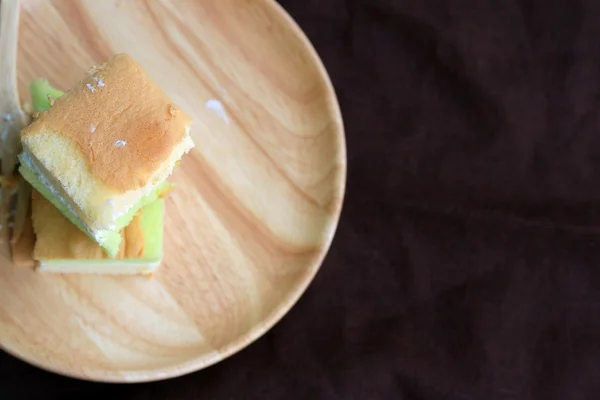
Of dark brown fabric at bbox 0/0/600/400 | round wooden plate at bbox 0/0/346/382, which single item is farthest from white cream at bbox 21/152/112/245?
dark brown fabric at bbox 0/0/600/400

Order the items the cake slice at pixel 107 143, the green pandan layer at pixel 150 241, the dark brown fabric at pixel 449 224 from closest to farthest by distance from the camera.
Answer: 1. the cake slice at pixel 107 143
2. the green pandan layer at pixel 150 241
3. the dark brown fabric at pixel 449 224

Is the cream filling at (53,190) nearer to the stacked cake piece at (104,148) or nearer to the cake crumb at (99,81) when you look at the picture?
the stacked cake piece at (104,148)

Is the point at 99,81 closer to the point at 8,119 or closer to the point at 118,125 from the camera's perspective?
the point at 118,125

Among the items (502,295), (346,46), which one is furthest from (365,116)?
(502,295)

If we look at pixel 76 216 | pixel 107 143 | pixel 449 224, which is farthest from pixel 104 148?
pixel 449 224

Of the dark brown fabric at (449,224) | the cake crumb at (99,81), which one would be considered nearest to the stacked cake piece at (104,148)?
the cake crumb at (99,81)

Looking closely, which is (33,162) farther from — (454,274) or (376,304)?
(454,274)
